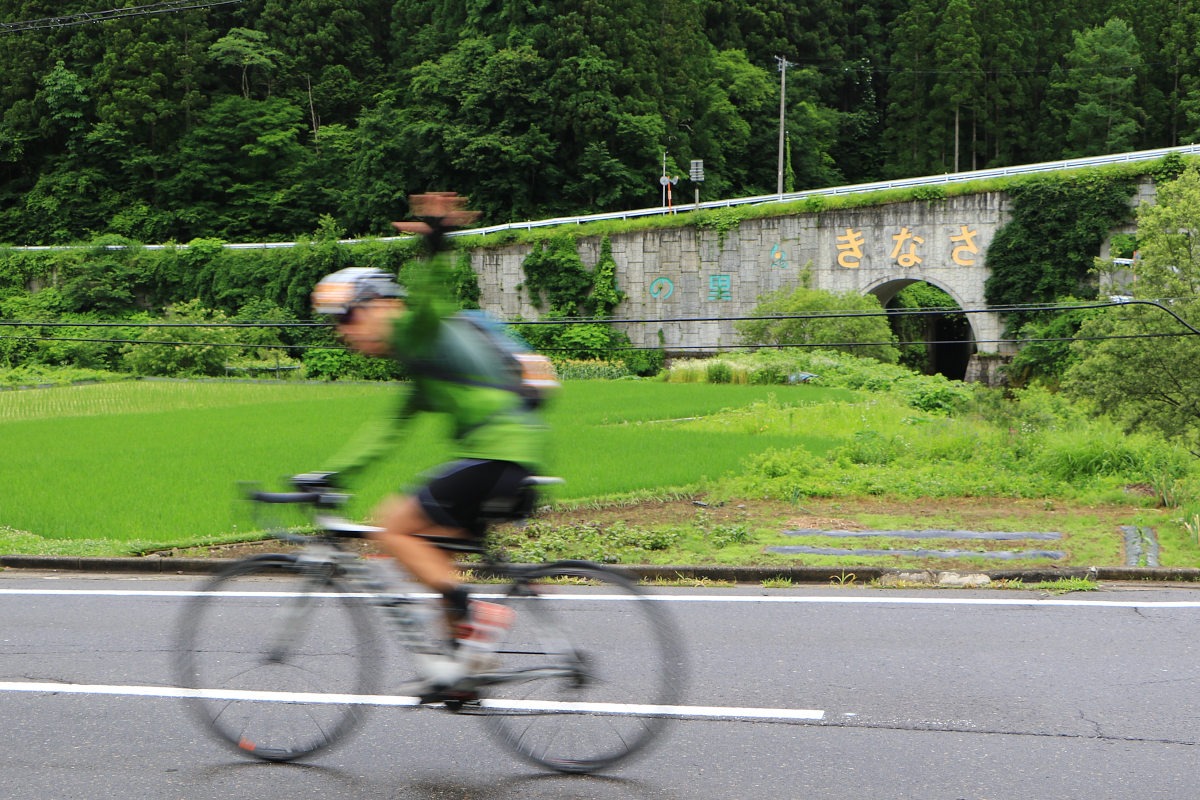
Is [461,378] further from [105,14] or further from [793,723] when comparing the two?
[105,14]

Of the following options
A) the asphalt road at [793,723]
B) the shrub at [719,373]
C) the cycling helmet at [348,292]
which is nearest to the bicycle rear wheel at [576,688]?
the asphalt road at [793,723]

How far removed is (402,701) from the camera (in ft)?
14.4

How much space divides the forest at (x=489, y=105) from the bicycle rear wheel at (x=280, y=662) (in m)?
40.4

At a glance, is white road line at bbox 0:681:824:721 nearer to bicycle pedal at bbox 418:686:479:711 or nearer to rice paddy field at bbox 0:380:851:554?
bicycle pedal at bbox 418:686:479:711

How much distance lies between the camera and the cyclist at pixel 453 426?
3715 millimetres

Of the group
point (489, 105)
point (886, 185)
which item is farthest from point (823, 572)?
point (489, 105)

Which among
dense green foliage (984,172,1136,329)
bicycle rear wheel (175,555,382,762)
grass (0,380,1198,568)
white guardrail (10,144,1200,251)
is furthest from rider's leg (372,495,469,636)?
dense green foliage (984,172,1136,329)

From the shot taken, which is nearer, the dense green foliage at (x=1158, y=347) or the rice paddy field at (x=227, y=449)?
the rice paddy field at (x=227, y=449)

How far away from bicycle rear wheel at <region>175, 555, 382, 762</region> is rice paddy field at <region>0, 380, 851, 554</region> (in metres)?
0.75

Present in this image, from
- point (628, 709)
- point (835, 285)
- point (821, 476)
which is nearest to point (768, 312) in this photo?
point (835, 285)

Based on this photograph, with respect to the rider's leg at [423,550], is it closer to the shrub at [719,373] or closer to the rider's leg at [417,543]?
the rider's leg at [417,543]

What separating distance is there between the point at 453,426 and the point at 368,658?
1.07 meters

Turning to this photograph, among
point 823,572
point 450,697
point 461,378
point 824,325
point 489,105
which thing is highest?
point 489,105

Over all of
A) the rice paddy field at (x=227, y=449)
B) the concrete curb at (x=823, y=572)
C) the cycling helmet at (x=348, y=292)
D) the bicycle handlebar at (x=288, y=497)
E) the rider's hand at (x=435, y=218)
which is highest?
the rider's hand at (x=435, y=218)
